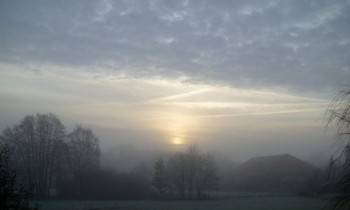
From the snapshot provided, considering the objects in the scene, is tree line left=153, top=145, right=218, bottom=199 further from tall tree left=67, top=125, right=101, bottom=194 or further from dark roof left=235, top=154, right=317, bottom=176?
dark roof left=235, top=154, right=317, bottom=176

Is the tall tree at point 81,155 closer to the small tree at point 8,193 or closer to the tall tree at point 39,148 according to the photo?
the tall tree at point 39,148

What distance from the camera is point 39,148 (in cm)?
6256

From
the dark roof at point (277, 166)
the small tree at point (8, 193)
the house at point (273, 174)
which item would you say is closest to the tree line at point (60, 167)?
the house at point (273, 174)

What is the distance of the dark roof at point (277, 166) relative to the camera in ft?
296

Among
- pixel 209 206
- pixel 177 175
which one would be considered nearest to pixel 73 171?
pixel 177 175

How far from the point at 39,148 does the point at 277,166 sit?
5928cm

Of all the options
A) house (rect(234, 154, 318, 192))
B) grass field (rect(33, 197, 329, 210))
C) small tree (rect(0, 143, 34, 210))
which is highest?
small tree (rect(0, 143, 34, 210))

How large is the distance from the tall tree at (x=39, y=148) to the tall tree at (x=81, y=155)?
3.25 meters

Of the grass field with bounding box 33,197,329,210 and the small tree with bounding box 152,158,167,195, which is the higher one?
the small tree with bounding box 152,158,167,195

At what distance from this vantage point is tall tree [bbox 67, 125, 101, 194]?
6431cm

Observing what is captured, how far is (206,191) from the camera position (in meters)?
77.9

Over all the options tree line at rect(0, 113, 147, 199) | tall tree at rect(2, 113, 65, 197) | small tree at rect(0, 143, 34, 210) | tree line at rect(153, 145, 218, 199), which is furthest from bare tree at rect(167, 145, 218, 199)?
small tree at rect(0, 143, 34, 210)

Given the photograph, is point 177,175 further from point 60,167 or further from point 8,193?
point 8,193

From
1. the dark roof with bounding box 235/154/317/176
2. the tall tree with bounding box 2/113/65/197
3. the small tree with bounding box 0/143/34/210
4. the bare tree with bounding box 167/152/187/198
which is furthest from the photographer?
the dark roof with bounding box 235/154/317/176
